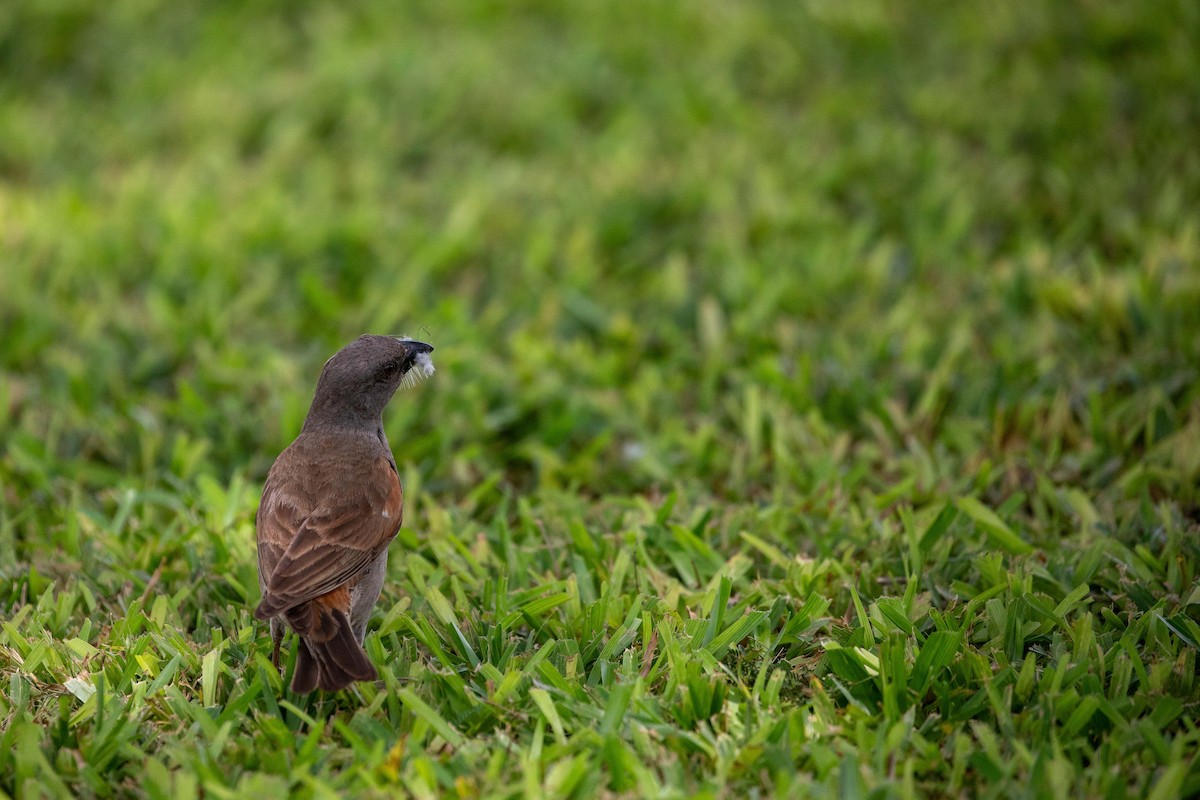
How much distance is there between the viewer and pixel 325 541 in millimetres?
2928

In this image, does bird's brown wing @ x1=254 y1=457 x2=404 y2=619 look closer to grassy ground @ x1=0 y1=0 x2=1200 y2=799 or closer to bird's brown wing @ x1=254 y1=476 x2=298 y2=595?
bird's brown wing @ x1=254 y1=476 x2=298 y2=595

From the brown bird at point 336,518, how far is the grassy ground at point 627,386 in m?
0.16

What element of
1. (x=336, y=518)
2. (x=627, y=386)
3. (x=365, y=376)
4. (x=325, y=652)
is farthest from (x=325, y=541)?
(x=627, y=386)

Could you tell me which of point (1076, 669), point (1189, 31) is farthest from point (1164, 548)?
point (1189, 31)

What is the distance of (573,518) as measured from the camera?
3.81 metres

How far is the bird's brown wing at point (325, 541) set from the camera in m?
2.79

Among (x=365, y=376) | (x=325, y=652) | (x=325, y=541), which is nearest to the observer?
(x=325, y=652)

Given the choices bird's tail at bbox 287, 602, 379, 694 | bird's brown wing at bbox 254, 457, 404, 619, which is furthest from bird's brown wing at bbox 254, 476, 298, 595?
bird's tail at bbox 287, 602, 379, 694

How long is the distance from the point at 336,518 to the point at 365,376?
0.47 m

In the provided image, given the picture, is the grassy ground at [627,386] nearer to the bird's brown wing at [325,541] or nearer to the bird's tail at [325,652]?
the bird's tail at [325,652]

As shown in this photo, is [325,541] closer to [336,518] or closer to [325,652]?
[336,518]

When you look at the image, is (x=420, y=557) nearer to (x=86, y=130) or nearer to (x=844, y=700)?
(x=844, y=700)

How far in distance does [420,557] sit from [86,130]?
4681 mm

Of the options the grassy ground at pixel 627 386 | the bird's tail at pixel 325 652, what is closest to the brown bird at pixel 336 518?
the bird's tail at pixel 325 652
